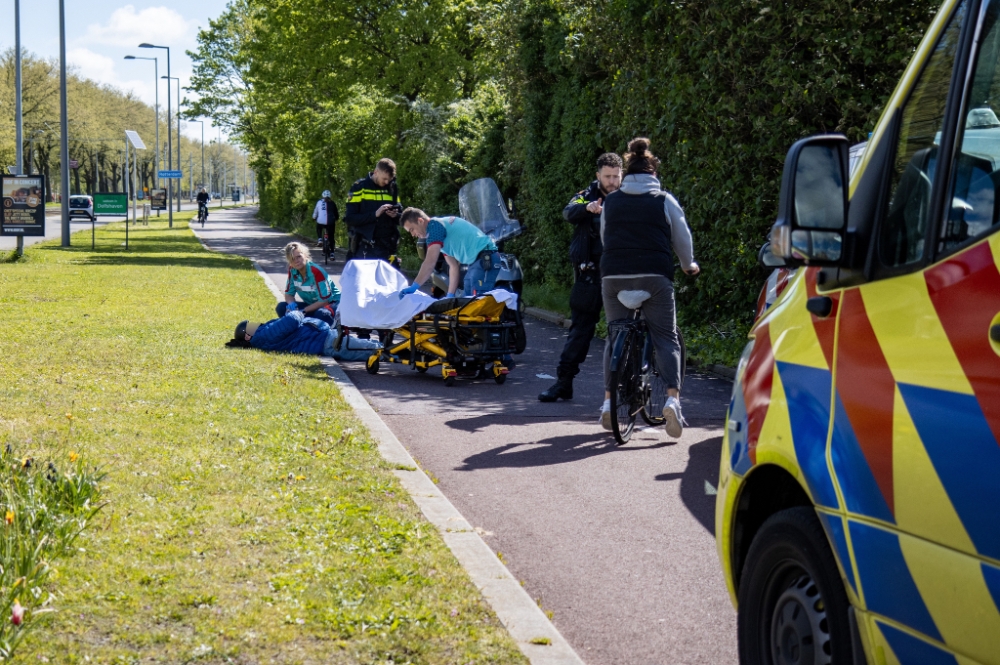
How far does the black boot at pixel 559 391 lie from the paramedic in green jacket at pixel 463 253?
1.94 metres

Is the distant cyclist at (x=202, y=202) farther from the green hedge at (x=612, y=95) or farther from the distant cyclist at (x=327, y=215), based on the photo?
the distant cyclist at (x=327, y=215)

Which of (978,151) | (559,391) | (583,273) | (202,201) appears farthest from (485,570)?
(202,201)

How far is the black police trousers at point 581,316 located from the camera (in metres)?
9.71

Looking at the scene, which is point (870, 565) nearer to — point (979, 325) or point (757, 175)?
point (979, 325)

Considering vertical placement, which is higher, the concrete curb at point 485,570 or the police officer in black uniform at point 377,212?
the police officer in black uniform at point 377,212

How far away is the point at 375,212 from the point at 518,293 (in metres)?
3.89

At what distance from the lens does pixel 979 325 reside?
2.33 metres

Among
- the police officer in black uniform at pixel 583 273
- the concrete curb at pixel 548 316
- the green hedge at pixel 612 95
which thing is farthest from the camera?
the concrete curb at pixel 548 316

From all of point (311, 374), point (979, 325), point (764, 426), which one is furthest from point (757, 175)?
point (979, 325)

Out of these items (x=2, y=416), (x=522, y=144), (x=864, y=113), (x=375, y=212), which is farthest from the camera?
(x=522, y=144)

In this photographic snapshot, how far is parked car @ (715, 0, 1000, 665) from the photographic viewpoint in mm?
2340

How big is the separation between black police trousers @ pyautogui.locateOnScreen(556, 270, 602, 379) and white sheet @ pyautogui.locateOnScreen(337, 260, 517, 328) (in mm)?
1238

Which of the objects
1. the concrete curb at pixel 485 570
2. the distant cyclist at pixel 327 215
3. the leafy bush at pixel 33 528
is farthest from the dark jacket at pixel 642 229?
the distant cyclist at pixel 327 215

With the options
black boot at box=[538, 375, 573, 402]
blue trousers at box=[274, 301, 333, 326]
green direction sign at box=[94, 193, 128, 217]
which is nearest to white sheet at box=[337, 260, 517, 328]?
blue trousers at box=[274, 301, 333, 326]
